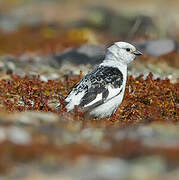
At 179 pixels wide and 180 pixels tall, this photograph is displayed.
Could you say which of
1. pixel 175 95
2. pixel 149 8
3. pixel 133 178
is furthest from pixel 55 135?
pixel 149 8

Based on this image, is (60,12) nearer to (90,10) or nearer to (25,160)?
(90,10)

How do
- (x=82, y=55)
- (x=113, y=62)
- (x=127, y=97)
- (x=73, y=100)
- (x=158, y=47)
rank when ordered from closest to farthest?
(x=73, y=100) < (x=113, y=62) < (x=127, y=97) < (x=82, y=55) < (x=158, y=47)

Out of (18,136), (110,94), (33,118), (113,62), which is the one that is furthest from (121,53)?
(18,136)

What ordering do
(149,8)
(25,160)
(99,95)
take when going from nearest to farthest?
(25,160) < (99,95) < (149,8)

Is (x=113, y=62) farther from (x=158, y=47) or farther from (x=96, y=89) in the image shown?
(x=158, y=47)

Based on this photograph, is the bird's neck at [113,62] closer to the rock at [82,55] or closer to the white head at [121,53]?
the white head at [121,53]

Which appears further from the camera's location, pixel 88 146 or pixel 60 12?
pixel 60 12

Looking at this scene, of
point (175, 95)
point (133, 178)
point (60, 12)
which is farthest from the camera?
point (60, 12)

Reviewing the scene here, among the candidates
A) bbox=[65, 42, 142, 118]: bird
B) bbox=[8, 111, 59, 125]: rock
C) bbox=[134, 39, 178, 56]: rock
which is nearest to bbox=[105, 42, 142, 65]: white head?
bbox=[65, 42, 142, 118]: bird
